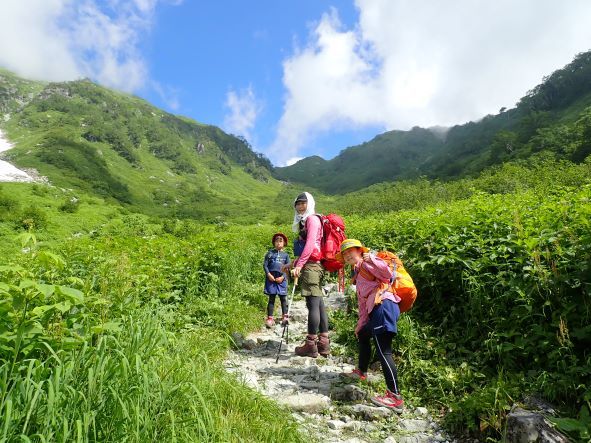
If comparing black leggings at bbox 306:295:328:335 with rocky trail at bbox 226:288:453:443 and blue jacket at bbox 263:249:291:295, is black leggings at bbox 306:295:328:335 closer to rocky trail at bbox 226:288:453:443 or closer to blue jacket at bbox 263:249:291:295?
rocky trail at bbox 226:288:453:443

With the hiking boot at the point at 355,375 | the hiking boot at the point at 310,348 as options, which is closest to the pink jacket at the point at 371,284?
the hiking boot at the point at 355,375

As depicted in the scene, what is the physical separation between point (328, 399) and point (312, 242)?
2358 mm

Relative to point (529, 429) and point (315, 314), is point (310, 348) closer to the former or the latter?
point (315, 314)

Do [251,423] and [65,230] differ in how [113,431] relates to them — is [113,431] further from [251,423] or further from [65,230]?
[65,230]

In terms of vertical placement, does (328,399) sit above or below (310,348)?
below

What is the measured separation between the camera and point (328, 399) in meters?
4.97

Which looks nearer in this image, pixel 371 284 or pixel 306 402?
pixel 306 402

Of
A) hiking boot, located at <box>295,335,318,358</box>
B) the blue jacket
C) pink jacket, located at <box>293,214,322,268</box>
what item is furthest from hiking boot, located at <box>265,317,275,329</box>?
pink jacket, located at <box>293,214,322,268</box>

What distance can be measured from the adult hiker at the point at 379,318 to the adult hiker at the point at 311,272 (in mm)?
1086

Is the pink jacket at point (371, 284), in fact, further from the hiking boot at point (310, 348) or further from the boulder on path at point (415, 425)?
the hiking boot at point (310, 348)

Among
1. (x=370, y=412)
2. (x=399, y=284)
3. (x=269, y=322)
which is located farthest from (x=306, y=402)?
(x=269, y=322)

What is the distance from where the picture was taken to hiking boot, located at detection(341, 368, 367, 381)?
209 inches

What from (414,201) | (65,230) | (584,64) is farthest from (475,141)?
(65,230)

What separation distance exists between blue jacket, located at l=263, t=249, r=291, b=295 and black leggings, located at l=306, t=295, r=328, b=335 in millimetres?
2713
